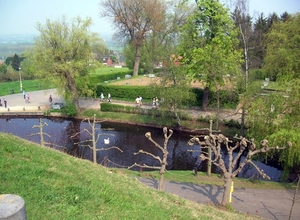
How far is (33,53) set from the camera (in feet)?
105

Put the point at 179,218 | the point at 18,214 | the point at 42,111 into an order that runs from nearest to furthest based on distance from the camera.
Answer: the point at 18,214 → the point at 179,218 → the point at 42,111

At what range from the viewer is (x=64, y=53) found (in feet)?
103

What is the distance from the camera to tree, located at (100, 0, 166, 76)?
46844mm

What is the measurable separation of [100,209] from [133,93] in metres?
30.4

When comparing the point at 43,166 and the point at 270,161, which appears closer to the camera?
the point at 43,166

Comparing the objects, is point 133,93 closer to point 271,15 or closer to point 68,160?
point 68,160

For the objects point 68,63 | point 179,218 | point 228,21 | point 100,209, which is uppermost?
point 228,21

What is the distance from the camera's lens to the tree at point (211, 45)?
26.5m

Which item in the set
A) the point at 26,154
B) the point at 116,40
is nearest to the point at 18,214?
the point at 26,154

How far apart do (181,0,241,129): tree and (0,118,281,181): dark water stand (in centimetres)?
660

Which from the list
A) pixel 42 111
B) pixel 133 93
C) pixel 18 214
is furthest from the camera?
pixel 133 93

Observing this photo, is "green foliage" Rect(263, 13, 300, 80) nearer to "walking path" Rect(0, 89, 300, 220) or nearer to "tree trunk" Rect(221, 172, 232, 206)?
"walking path" Rect(0, 89, 300, 220)

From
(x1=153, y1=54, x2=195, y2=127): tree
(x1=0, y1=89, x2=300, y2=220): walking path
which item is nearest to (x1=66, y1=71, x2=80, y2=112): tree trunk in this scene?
(x1=153, y1=54, x2=195, y2=127): tree

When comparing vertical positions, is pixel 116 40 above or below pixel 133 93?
above
